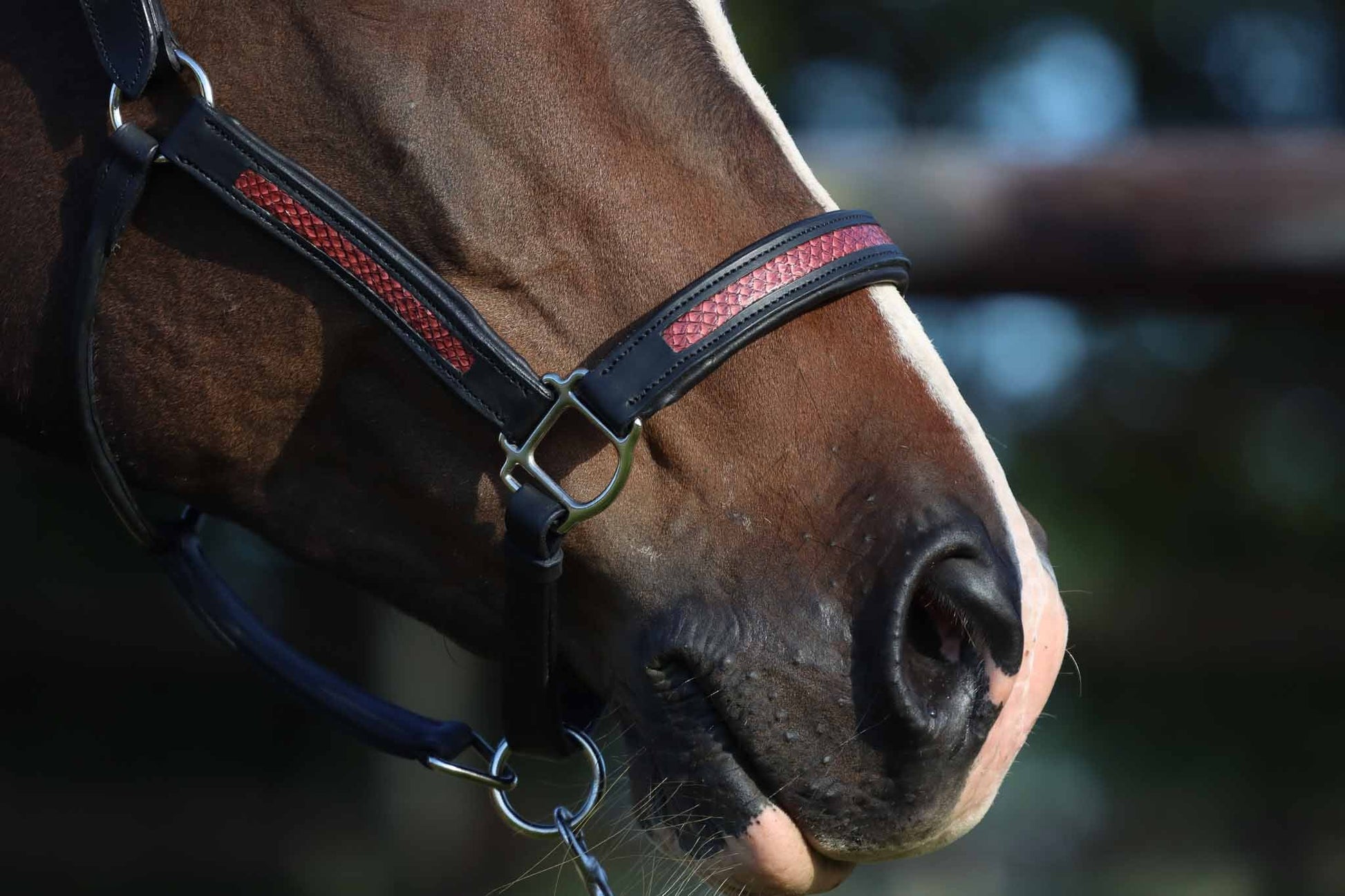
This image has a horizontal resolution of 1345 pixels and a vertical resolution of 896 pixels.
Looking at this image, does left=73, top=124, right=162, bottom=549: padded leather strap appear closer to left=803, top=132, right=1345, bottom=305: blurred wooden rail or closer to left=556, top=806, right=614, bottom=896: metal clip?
left=556, top=806, right=614, bottom=896: metal clip

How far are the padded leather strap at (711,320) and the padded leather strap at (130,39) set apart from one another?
1.59ft

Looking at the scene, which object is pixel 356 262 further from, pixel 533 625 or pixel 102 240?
pixel 533 625

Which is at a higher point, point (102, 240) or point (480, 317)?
point (480, 317)

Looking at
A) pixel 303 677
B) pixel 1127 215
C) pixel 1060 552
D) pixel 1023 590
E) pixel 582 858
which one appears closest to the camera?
pixel 1023 590

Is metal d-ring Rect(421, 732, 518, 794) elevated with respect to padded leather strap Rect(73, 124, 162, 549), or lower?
lower

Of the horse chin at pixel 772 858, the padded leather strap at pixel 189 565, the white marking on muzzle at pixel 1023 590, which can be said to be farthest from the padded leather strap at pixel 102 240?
the horse chin at pixel 772 858

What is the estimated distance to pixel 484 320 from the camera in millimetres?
Answer: 1088

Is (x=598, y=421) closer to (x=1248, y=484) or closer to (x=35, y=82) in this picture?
(x=35, y=82)

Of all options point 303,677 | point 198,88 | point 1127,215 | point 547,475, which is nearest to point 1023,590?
point 547,475

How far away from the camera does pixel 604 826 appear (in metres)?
1.33

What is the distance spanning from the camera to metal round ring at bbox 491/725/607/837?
118 centimetres

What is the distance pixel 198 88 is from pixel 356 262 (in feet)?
0.74

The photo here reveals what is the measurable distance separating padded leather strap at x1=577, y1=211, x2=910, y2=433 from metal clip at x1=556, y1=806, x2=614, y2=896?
407 mm

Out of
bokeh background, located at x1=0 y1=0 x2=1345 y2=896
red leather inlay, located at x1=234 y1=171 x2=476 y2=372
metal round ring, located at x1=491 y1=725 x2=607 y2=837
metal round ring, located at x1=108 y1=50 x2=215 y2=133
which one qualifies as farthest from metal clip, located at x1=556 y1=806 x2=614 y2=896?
bokeh background, located at x1=0 y1=0 x2=1345 y2=896
